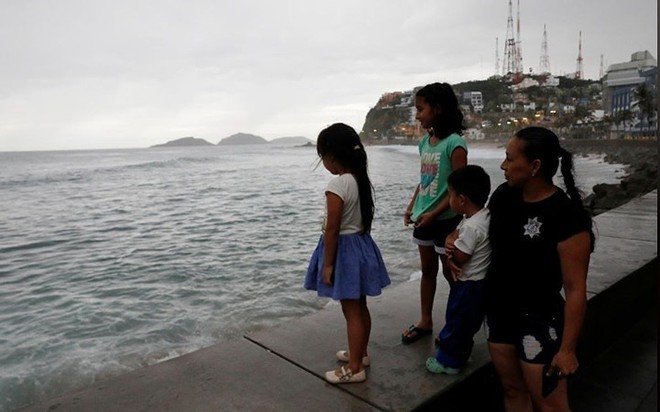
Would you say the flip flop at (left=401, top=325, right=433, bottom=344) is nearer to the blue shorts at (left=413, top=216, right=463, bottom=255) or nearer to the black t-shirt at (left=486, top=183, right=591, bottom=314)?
the blue shorts at (left=413, top=216, right=463, bottom=255)

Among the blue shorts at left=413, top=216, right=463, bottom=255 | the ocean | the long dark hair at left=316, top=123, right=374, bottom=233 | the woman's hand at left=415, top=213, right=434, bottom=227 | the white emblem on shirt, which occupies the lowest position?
the ocean

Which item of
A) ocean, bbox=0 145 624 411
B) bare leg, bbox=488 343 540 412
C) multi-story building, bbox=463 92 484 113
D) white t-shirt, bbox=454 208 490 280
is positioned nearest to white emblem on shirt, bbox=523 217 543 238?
white t-shirt, bbox=454 208 490 280

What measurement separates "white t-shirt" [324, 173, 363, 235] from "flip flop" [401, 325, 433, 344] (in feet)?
2.81

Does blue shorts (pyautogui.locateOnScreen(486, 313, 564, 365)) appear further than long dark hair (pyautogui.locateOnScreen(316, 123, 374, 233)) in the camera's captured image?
No

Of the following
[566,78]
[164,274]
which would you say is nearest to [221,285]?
[164,274]

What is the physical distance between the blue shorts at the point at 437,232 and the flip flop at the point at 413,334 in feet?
1.77

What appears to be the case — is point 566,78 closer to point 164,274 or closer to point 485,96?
point 485,96

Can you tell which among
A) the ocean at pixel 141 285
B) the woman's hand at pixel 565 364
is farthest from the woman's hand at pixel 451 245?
the ocean at pixel 141 285

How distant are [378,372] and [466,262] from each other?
79cm

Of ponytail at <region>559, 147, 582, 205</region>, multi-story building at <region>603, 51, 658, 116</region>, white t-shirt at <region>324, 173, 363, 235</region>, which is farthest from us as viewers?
multi-story building at <region>603, 51, 658, 116</region>

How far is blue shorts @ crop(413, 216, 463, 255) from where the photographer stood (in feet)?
8.83

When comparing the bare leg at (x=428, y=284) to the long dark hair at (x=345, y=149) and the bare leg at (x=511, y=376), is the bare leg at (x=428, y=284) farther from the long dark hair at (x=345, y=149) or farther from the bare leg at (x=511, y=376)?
the bare leg at (x=511, y=376)

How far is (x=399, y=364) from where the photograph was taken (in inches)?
98.7

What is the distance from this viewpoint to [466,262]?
2.17 m
